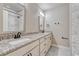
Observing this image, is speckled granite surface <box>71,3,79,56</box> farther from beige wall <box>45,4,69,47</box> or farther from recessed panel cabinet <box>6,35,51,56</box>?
beige wall <box>45,4,69,47</box>

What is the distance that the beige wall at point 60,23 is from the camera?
2.14 metres

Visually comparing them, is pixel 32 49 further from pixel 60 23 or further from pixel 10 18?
pixel 60 23

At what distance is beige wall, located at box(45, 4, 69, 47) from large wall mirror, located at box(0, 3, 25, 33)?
76 centimetres

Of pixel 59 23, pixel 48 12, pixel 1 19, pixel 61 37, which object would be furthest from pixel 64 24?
pixel 1 19

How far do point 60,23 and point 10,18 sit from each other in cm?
119

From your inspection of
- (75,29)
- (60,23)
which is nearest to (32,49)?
(75,29)

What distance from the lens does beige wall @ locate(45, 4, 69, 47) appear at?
2.14m

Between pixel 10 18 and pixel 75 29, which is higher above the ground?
pixel 10 18

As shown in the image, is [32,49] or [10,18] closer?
[32,49]

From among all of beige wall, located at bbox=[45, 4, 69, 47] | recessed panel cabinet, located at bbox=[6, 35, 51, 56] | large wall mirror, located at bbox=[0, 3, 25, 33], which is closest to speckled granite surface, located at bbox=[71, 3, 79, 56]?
recessed panel cabinet, located at bbox=[6, 35, 51, 56]

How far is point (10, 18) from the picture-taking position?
1.79m

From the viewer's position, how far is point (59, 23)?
2.34 metres

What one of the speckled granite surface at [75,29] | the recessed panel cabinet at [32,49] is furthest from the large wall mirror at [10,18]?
the speckled granite surface at [75,29]

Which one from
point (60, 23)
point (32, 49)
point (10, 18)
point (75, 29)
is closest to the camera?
point (75, 29)
